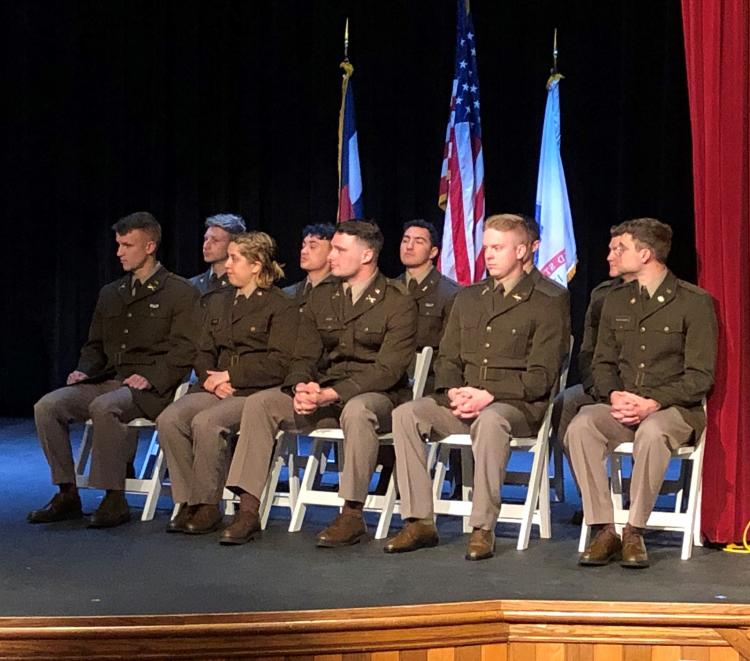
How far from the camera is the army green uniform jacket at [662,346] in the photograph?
203 inches

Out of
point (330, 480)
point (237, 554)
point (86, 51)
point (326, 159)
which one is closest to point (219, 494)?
point (237, 554)

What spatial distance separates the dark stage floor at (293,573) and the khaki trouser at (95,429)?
9.4 inches

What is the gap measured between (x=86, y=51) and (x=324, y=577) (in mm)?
5983

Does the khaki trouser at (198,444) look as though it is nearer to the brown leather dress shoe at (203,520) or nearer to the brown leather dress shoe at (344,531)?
the brown leather dress shoe at (203,520)

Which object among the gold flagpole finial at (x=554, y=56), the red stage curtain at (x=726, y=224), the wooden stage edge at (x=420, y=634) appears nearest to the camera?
the wooden stage edge at (x=420, y=634)

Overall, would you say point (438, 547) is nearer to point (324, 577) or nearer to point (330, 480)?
point (324, 577)

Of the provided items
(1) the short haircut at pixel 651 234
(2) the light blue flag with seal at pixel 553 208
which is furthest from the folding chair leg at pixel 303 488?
(2) the light blue flag with seal at pixel 553 208

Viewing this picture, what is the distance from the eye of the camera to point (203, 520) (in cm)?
562

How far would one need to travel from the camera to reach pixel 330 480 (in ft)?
23.7

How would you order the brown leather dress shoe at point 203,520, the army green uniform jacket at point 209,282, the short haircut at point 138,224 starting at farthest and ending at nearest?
the army green uniform jacket at point 209,282 < the short haircut at point 138,224 < the brown leather dress shoe at point 203,520

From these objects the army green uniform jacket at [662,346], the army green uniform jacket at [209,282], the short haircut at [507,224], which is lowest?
the army green uniform jacket at [662,346]

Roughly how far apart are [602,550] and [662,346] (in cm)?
85

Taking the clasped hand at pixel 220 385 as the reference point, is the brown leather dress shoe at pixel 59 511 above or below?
below

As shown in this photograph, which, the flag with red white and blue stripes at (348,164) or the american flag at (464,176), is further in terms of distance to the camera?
the flag with red white and blue stripes at (348,164)
